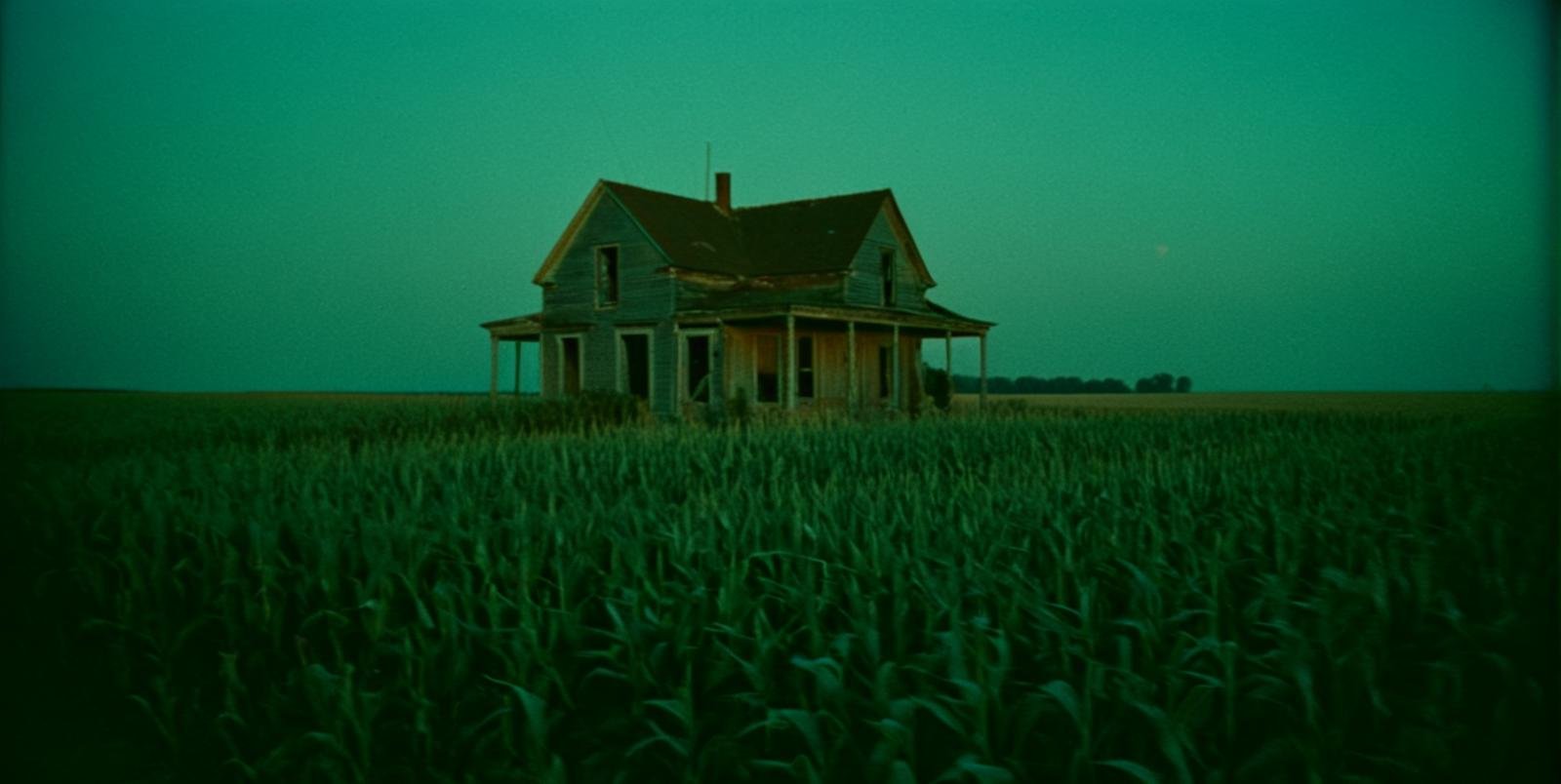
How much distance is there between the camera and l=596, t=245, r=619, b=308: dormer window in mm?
24406

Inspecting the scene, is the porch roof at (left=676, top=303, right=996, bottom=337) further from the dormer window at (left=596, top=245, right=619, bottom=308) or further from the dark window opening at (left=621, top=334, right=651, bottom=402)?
the dormer window at (left=596, top=245, right=619, bottom=308)

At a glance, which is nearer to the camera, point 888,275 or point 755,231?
point 888,275

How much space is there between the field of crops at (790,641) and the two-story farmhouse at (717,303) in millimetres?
16503

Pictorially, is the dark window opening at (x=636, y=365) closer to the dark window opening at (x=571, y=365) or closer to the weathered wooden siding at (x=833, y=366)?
the dark window opening at (x=571, y=365)

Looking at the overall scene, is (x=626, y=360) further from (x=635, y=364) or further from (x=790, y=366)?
(x=790, y=366)

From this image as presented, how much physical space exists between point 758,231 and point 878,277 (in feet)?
13.7

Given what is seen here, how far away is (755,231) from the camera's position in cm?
2695

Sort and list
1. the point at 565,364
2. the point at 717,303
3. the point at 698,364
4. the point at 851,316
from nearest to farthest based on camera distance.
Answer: the point at 851,316
the point at 717,303
the point at 698,364
the point at 565,364

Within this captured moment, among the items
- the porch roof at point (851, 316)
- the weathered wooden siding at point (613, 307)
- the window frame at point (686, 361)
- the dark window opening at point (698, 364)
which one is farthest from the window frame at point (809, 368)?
the weathered wooden siding at point (613, 307)

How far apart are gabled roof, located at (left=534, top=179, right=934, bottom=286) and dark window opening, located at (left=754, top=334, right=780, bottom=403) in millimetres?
2201

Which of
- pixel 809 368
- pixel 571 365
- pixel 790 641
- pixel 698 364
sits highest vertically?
pixel 571 365

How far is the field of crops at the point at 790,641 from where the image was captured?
2795mm

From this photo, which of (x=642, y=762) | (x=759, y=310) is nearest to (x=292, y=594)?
(x=642, y=762)

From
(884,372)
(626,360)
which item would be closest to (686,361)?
(626,360)
